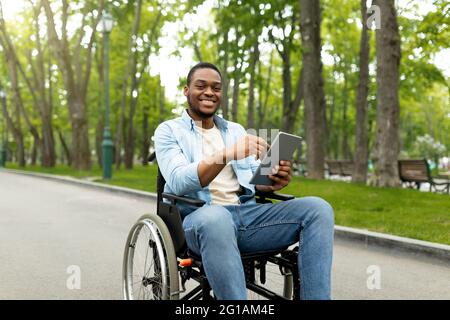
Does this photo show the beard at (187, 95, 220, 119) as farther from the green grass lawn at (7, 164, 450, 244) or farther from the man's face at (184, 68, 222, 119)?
the green grass lawn at (7, 164, 450, 244)

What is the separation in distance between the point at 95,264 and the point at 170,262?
2683 millimetres

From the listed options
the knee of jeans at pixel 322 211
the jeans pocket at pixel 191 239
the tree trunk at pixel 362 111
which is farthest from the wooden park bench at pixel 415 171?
the jeans pocket at pixel 191 239

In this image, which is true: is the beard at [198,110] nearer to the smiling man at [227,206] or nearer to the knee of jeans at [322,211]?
the smiling man at [227,206]

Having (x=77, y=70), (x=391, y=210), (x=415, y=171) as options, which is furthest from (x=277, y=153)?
(x=77, y=70)

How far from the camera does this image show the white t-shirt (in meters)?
3.28

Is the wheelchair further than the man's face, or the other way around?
the man's face

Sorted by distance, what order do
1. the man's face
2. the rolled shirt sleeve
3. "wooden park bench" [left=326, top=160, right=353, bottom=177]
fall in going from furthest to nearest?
"wooden park bench" [left=326, top=160, right=353, bottom=177] → the man's face → the rolled shirt sleeve

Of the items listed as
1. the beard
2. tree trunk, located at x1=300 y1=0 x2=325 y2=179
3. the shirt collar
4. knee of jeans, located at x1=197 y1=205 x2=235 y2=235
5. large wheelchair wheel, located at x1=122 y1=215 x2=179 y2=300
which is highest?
tree trunk, located at x1=300 y1=0 x2=325 y2=179

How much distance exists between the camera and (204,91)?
3281 mm

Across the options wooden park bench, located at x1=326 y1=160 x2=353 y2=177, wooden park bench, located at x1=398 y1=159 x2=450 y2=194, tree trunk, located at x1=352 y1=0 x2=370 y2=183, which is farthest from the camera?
wooden park bench, located at x1=326 y1=160 x2=353 y2=177

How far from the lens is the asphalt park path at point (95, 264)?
14.5 feet

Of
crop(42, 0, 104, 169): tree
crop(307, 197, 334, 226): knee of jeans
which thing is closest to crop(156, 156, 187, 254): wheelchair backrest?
crop(307, 197, 334, 226): knee of jeans

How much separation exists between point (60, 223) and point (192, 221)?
5.66 meters
